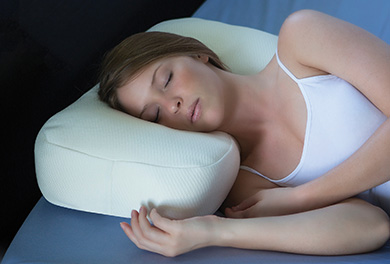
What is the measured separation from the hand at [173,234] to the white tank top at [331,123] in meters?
0.34

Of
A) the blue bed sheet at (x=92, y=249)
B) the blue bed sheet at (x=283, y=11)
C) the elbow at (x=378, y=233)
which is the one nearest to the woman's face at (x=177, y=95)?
the blue bed sheet at (x=92, y=249)

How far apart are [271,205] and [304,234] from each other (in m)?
0.17

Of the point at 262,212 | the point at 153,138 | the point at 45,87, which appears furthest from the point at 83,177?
the point at 45,87

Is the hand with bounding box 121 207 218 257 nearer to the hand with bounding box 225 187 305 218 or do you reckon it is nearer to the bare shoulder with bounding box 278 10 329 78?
the hand with bounding box 225 187 305 218

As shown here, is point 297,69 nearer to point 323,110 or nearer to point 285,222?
point 323,110

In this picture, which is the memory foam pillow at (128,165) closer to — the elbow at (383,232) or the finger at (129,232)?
the finger at (129,232)

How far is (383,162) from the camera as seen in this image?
1.09 m

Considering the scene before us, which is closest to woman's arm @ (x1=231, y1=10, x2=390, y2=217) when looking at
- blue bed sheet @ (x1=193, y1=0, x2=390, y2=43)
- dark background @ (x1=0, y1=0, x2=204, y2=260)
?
blue bed sheet @ (x1=193, y1=0, x2=390, y2=43)

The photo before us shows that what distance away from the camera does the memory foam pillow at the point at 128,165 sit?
1091 millimetres

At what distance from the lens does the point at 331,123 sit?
1.24m

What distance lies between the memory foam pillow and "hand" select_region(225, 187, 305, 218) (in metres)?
0.07

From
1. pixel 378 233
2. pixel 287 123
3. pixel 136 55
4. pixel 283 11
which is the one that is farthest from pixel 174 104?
pixel 283 11

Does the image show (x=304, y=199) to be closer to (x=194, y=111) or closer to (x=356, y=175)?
(x=356, y=175)

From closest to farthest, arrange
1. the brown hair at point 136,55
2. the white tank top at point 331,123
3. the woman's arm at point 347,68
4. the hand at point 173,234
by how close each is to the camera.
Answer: the hand at point 173,234
the woman's arm at point 347,68
the white tank top at point 331,123
the brown hair at point 136,55
